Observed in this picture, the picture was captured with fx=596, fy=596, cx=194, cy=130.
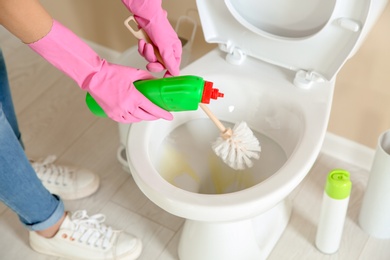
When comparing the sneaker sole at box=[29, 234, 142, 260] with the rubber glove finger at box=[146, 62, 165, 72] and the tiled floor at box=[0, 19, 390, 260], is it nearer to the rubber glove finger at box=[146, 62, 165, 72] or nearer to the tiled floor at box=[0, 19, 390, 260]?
the tiled floor at box=[0, 19, 390, 260]

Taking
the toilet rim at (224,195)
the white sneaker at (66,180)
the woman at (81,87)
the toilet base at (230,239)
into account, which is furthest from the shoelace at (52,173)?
the toilet rim at (224,195)

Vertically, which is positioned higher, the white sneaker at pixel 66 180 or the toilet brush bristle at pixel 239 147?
the toilet brush bristle at pixel 239 147

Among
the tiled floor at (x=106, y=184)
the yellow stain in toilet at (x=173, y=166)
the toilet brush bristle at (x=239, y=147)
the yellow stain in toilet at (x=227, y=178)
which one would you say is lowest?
the tiled floor at (x=106, y=184)

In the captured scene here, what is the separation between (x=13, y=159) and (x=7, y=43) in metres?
0.97

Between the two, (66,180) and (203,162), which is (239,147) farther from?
(66,180)

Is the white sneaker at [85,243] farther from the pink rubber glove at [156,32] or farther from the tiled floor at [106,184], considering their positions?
the pink rubber glove at [156,32]

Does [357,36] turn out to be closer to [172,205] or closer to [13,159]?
[172,205]

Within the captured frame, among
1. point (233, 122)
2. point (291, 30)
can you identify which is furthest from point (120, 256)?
point (291, 30)

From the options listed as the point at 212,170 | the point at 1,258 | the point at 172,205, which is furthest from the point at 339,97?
the point at 1,258

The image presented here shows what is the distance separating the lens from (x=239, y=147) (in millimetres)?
1125

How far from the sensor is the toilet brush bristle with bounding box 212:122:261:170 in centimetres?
112

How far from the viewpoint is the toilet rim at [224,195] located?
Answer: 1.00m

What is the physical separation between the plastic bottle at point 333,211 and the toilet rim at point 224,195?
16cm

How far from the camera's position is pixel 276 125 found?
123 cm
